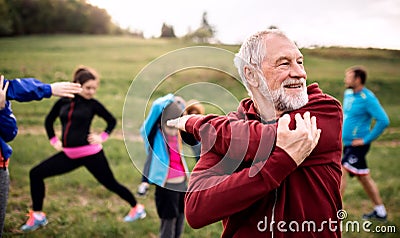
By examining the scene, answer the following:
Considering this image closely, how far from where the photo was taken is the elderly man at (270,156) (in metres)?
1.43

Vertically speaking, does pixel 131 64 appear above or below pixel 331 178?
below

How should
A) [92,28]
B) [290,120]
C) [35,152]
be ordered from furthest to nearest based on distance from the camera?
[92,28] < [35,152] < [290,120]

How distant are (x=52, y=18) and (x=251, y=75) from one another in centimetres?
4018

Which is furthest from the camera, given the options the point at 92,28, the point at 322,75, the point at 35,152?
the point at 92,28

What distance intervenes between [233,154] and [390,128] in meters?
15.8

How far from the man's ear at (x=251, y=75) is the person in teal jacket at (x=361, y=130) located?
4726 millimetres

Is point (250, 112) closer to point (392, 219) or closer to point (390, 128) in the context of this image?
point (392, 219)

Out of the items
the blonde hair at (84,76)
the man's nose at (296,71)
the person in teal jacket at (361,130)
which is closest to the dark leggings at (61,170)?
the blonde hair at (84,76)

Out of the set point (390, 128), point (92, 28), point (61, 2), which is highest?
point (61, 2)

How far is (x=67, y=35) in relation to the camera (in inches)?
1513

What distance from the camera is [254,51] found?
1744mm

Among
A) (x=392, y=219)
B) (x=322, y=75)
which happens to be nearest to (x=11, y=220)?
(x=392, y=219)

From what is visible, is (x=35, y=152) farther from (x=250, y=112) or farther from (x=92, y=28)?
(x=92, y=28)

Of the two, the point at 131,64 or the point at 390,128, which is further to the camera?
the point at 131,64
